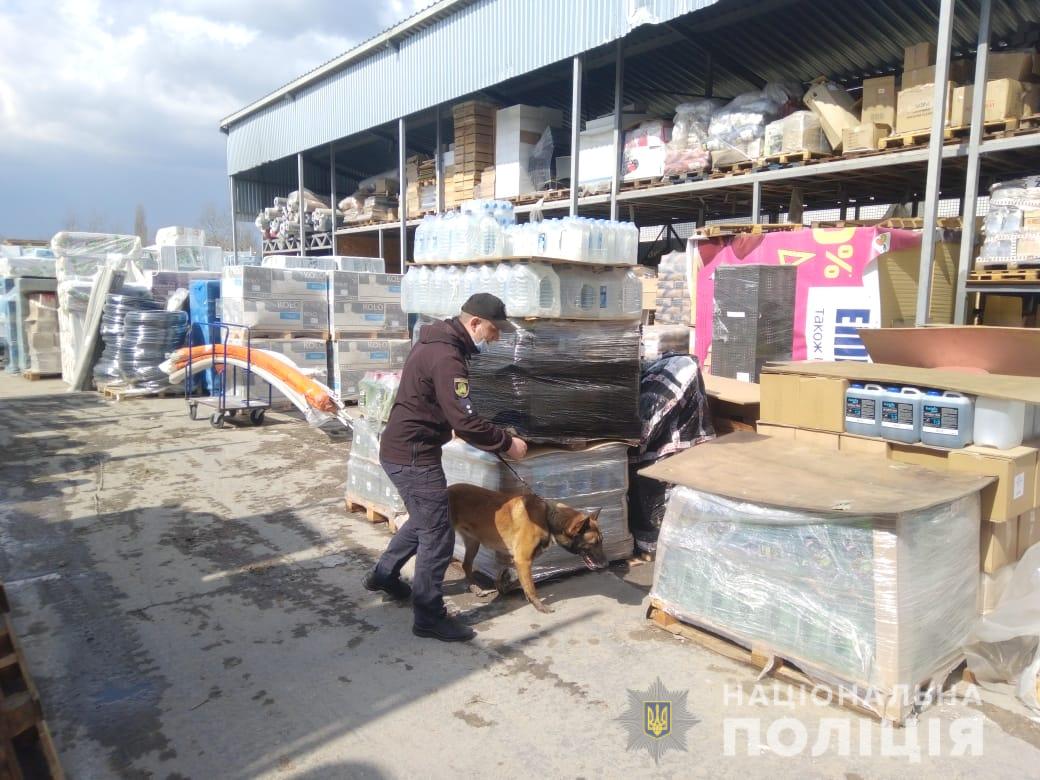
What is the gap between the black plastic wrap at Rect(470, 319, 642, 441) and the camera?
477cm

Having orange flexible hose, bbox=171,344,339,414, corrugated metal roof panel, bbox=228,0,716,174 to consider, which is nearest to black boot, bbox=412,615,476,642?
orange flexible hose, bbox=171,344,339,414

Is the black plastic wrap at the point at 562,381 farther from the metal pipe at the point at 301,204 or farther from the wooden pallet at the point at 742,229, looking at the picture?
the metal pipe at the point at 301,204

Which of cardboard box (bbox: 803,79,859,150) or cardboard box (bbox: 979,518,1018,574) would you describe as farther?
cardboard box (bbox: 803,79,859,150)

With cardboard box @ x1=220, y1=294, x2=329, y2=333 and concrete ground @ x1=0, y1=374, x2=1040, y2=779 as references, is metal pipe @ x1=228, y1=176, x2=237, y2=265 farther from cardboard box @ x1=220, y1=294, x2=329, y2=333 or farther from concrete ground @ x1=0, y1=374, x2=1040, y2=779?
concrete ground @ x1=0, y1=374, x2=1040, y2=779

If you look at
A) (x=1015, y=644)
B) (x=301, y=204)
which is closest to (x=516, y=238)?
(x=1015, y=644)

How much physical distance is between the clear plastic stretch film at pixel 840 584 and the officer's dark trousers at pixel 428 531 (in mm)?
1310

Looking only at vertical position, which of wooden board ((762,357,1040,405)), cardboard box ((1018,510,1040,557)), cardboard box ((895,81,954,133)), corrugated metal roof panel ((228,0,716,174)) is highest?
corrugated metal roof panel ((228,0,716,174))

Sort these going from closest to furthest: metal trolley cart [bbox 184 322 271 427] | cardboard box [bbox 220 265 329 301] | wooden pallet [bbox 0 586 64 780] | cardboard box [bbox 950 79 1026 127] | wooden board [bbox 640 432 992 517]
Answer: wooden pallet [bbox 0 586 64 780], wooden board [bbox 640 432 992 517], cardboard box [bbox 950 79 1026 127], metal trolley cart [bbox 184 322 271 427], cardboard box [bbox 220 265 329 301]

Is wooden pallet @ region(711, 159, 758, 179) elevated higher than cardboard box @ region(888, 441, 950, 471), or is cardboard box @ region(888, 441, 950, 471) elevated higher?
wooden pallet @ region(711, 159, 758, 179)

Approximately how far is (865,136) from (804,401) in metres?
5.65

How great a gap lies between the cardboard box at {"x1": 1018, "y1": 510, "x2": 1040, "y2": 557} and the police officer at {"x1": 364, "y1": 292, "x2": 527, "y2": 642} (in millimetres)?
2711

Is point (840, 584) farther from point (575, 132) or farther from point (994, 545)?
point (575, 132)

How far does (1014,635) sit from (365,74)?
16.3 metres

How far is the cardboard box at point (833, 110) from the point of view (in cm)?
878
